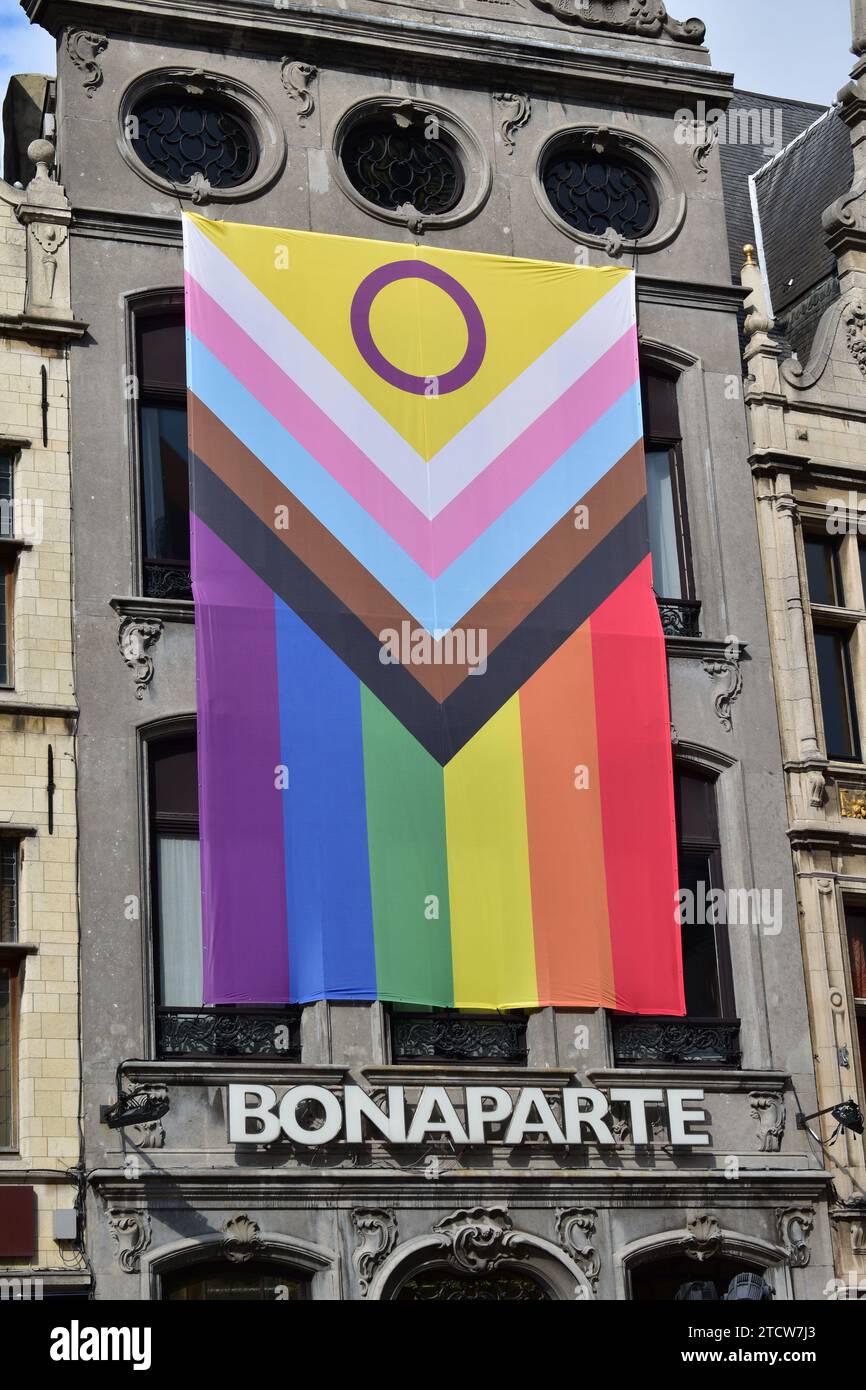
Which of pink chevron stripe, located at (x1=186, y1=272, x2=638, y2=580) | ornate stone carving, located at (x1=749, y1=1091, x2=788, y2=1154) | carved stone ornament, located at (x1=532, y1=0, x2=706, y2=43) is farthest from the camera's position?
carved stone ornament, located at (x1=532, y1=0, x2=706, y2=43)

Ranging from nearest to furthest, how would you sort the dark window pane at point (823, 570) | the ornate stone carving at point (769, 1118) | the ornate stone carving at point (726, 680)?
the ornate stone carving at point (769, 1118) → the ornate stone carving at point (726, 680) → the dark window pane at point (823, 570)

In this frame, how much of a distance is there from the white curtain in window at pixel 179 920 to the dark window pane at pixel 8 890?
1283 mm

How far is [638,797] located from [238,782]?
3.83 meters

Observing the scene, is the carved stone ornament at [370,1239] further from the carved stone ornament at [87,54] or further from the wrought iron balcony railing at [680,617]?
the carved stone ornament at [87,54]

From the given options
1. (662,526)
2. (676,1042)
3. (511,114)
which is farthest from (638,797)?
(511,114)

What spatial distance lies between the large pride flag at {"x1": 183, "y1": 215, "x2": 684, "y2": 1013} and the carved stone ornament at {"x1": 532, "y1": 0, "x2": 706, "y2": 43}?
3.28 metres

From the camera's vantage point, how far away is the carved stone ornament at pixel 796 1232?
70.9 feet

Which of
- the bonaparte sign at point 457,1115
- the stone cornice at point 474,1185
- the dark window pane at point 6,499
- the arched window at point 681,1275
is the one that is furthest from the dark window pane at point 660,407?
the arched window at point 681,1275

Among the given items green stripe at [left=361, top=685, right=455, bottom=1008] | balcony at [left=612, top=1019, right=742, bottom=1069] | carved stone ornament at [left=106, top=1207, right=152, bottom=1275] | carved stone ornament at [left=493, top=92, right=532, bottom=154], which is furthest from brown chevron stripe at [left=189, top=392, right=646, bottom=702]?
carved stone ornament at [left=106, top=1207, right=152, bottom=1275]

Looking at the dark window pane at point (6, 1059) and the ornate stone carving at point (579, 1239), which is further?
the ornate stone carving at point (579, 1239)

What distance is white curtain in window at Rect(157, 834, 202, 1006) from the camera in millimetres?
20781

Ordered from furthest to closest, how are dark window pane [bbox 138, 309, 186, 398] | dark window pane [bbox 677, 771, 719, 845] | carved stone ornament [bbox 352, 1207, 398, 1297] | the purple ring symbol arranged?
dark window pane [bbox 677, 771, 719, 845] < the purple ring symbol < dark window pane [bbox 138, 309, 186, 398] < carved stone ornament [bbox 352, 1207, 398, 1297]

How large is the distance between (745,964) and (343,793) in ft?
13.5

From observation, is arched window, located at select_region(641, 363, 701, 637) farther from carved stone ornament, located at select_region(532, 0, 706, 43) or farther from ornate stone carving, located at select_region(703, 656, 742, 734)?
carved stone ornament, located at select_region(532, 0, 706, 43)
